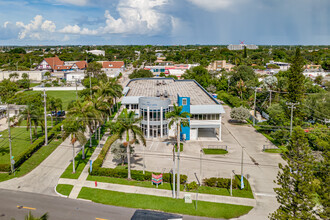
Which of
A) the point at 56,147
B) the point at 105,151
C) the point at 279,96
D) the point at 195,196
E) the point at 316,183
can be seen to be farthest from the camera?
the point at 279,96

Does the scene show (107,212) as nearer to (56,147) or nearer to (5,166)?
(5,166)

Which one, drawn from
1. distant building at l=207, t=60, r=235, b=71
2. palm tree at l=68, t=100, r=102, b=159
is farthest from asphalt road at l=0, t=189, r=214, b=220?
distant building at l=207, t=60, r=235, b=71

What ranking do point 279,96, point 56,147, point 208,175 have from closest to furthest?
point 208,175 < point 56,147 < point 279,96

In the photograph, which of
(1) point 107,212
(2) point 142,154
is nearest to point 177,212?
(1) point 107,212

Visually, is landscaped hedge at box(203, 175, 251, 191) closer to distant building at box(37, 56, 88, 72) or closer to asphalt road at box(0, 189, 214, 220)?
asphalt road at box(0, 189, 214, 220)

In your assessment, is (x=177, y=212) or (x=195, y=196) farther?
(x=195, y=196)

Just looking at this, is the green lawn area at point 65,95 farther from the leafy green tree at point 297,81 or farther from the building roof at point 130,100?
the leafy green tree at point 297,81
